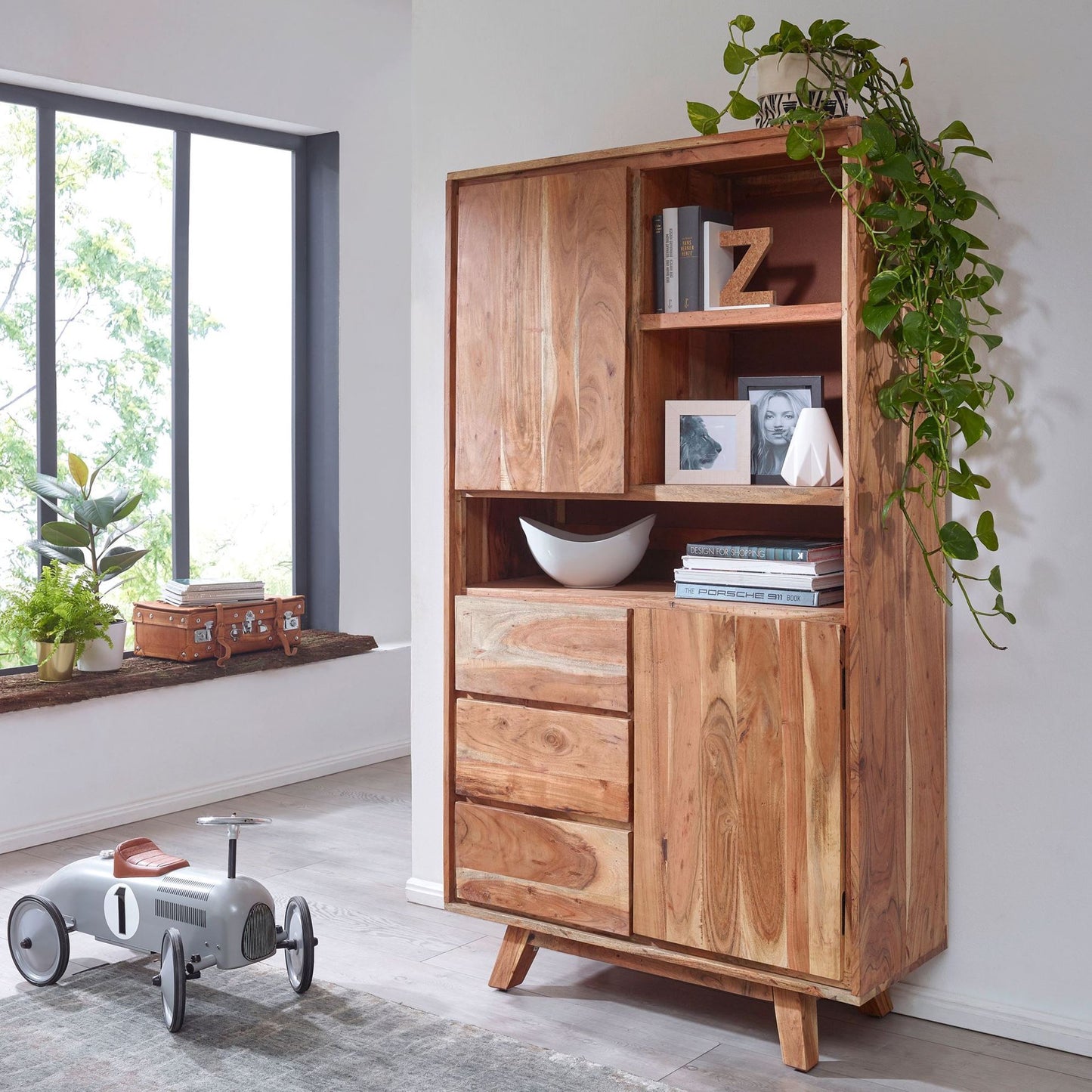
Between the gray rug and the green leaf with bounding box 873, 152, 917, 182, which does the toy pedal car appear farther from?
the green leaf with bounding box 873, 152, 917, 182

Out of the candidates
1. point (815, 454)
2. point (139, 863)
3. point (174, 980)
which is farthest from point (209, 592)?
point (815, 454)

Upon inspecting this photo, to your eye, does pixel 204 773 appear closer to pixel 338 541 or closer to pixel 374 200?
pixel 338 541

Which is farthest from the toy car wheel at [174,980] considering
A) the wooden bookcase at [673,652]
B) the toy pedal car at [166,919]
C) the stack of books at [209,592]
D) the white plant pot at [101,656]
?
the stack of books at [209,592]

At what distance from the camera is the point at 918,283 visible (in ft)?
7.51

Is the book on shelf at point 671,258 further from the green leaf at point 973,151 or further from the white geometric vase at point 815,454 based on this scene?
the green leaf at point 973,151

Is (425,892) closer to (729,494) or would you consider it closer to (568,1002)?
(568,1002)

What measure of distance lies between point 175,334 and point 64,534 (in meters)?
0.90

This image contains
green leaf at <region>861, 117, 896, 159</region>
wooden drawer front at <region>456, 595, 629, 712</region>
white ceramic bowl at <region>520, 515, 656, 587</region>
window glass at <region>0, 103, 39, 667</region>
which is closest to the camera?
green leaf at <region>861, 117, 896, 159</region>

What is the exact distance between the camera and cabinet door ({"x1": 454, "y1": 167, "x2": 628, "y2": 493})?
8.32ft

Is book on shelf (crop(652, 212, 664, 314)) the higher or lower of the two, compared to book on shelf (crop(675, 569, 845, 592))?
higher

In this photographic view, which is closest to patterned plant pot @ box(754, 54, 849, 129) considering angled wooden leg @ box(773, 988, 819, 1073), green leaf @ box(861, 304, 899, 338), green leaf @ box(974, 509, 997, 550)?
green leaf @ box(861, 304, 899, 338)

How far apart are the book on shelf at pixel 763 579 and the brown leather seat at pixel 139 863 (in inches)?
49.1

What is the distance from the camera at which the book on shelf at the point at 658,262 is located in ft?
8.40

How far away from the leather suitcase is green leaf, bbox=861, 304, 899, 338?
2.85 metres
